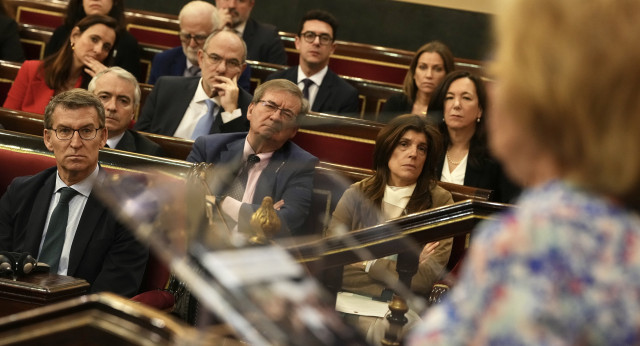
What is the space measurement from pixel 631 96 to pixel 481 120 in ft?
8.84

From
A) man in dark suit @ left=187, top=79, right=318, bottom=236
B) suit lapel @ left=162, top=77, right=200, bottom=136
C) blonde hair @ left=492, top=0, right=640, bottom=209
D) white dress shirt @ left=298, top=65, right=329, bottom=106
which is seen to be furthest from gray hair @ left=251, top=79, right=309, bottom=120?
blonde hair @ left=492, top=0, right=640, bottom=209

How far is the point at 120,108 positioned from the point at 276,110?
0.54 metres

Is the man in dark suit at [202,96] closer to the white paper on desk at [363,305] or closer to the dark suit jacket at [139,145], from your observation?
the dark suit jacket at [139,145]

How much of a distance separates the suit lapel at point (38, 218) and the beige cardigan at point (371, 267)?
879 mm

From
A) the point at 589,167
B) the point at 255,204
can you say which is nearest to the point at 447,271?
the point at 255,204

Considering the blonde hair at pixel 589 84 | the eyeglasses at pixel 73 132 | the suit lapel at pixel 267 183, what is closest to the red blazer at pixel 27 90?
the eyeglasses at pixel 73 132

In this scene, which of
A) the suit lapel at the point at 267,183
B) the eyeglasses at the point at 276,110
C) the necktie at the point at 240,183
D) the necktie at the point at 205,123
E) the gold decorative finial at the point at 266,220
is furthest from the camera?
the necktie at the point at 205,123

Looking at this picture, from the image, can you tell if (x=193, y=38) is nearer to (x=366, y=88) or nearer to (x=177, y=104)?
(x=177, y=104)

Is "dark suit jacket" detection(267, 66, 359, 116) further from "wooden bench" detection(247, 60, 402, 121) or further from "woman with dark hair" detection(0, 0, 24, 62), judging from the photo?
"woman with dark hair" detection(0, 0, 24, 62)

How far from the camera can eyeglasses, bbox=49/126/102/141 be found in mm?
2529

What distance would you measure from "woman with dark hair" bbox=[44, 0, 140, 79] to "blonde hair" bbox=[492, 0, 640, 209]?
361 centimetres

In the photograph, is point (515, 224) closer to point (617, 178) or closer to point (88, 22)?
point (617, 178)

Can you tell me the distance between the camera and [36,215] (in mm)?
2461

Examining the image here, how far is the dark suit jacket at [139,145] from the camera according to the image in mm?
2988
